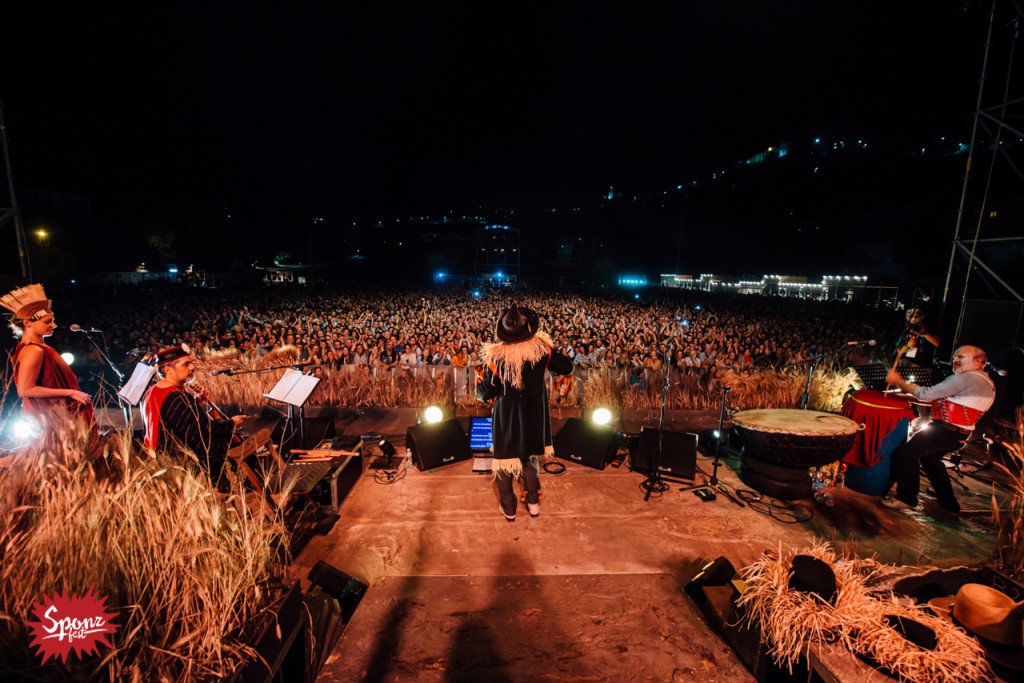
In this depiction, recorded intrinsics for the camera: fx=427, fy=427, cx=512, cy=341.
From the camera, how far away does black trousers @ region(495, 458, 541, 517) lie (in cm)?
365

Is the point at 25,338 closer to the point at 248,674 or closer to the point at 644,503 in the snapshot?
the point at 248,674

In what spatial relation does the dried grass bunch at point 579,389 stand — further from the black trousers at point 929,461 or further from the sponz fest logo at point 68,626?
the sponz fest logo at point 68,626

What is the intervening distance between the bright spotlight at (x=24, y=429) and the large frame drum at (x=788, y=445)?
569 centimetres

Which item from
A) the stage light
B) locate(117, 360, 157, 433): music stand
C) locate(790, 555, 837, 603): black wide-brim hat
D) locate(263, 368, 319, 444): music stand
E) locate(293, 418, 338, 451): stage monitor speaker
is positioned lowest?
the stage light

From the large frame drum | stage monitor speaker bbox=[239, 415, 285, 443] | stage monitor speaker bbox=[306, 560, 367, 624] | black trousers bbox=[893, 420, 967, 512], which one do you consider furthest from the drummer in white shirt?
stage monitor speaker bbox=[239, 415, 285, 443]

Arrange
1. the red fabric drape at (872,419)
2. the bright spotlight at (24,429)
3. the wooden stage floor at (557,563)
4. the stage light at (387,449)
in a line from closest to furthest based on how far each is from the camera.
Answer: the wooden stage floor at (557,563), the bright spotlight at (24,429), the red fabric drape at (872,419), the stage light at (387,449)

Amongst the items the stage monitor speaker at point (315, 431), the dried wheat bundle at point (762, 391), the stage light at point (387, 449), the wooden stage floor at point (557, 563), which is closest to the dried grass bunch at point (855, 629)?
the wooden stage floor at point (557, 563)

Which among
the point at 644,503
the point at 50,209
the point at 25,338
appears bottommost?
the point at 644,503

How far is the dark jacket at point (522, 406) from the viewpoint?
137 inches

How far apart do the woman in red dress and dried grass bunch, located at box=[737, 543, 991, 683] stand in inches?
179

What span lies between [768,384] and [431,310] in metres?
13.4

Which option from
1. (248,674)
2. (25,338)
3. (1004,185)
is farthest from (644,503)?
(1004,185)

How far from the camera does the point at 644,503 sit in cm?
A: 398

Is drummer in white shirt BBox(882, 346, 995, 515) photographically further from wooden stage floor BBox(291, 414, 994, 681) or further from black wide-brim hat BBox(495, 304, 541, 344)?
black wide-brim hat BBox(495, 304, 541, 344)
